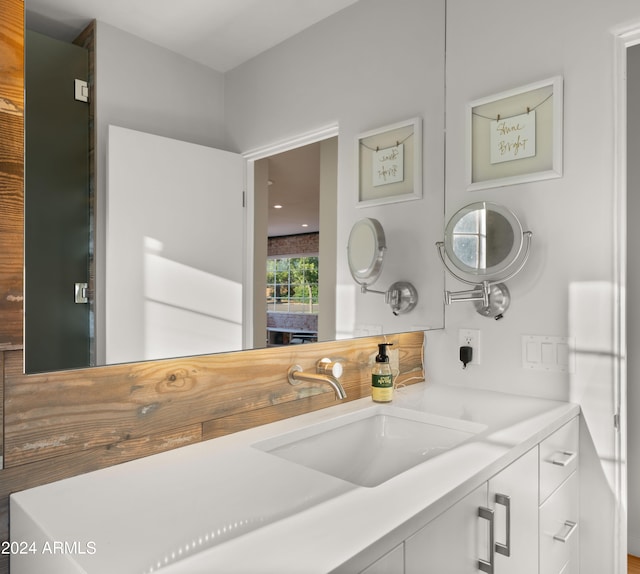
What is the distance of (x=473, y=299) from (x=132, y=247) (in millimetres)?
1182

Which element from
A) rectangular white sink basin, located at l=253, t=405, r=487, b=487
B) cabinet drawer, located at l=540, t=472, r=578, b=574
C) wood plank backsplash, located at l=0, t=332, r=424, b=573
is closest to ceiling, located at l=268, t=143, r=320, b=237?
wood plank backsplash, located at l=0, t=332, r=424, b=573

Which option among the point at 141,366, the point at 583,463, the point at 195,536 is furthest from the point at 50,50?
the point at 583,463

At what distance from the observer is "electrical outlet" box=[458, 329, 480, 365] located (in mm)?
1763

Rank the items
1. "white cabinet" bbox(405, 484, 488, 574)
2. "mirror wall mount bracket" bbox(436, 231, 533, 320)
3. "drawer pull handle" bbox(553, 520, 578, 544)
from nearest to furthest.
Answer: "white cabinet" bbox(405, 484, 488, 574), "drawer pull handle" bbox(553, 520, 578, 544), "mirror wall mount bracket" bbox(436, 231, 533, 320)

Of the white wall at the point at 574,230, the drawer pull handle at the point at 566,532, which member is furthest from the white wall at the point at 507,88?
the drawer pull handle at the point at 566,532

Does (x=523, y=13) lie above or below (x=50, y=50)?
above

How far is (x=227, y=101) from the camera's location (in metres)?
1.15

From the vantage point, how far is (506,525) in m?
1.02

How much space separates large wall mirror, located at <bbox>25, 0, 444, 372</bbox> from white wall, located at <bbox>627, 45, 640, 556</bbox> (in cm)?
161

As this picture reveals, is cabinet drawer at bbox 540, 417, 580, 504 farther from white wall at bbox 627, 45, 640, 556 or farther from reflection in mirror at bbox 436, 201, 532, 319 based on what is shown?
white wall at bbox 627, 45, 640, 556

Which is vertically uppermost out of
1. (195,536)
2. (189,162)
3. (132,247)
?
(189,162)

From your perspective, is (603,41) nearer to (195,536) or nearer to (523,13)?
(523,13)

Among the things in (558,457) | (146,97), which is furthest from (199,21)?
(558,457)

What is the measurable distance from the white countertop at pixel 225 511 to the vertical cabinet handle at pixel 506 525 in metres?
0.07
